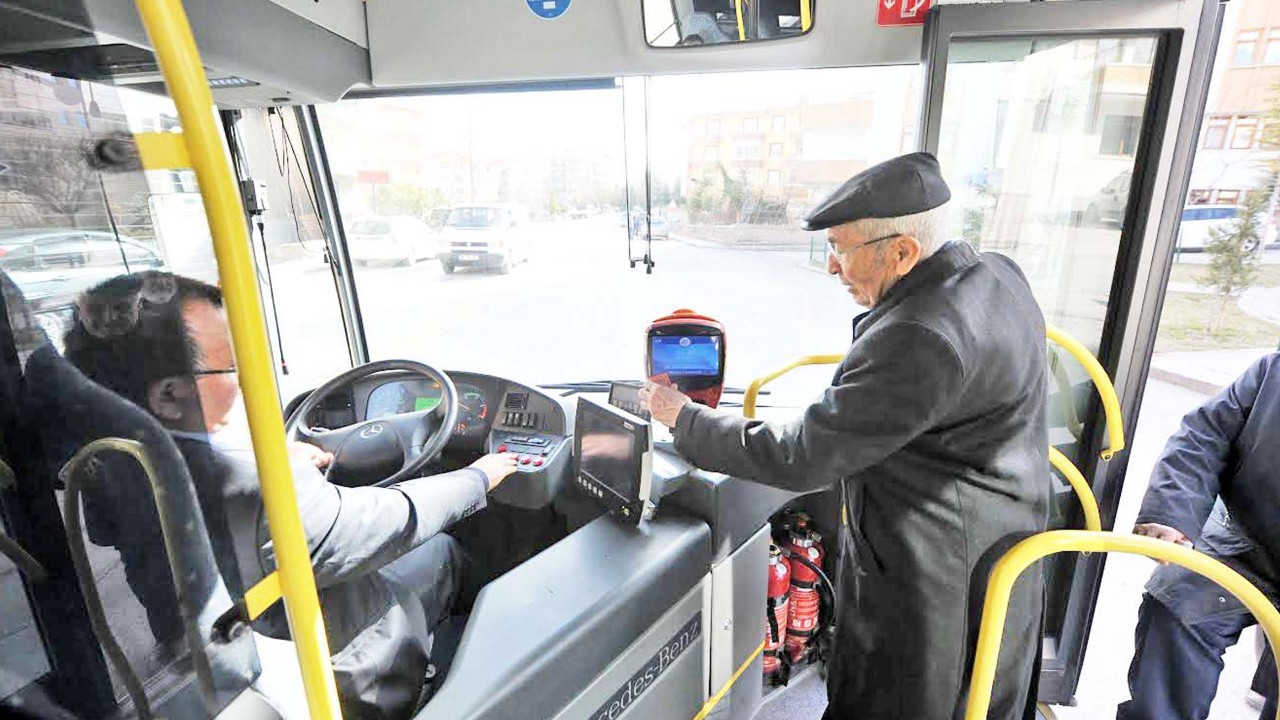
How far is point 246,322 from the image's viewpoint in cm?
57

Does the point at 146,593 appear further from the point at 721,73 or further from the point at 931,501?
the point at 721,73

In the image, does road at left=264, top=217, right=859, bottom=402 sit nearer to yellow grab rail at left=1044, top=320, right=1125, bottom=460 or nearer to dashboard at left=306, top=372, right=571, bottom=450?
dashboard at left=306, top=372, right=571, bottom=450

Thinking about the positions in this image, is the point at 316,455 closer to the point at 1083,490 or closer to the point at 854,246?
the point at 854,246

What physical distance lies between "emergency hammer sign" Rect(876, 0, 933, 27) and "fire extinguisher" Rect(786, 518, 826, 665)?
64.7 inches

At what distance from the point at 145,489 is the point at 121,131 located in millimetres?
334

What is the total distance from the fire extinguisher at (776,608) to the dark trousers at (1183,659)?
969mm

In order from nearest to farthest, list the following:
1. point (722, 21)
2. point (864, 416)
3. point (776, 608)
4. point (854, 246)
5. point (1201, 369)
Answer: point (864, 416)
point (854, 246)
point (722, 21)
point (776, 608)
point (1201, 369)

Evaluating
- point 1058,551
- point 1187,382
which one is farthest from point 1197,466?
point 1187,382

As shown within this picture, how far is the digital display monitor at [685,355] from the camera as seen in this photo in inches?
67.0

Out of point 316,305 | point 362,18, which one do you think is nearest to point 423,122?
point 362,18

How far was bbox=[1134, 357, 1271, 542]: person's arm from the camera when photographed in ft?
5.51

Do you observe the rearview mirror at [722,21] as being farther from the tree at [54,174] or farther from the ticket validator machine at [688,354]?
the tree at [54,174]

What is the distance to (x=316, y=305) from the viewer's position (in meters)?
2.68

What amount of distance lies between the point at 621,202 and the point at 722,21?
0.65 meters
